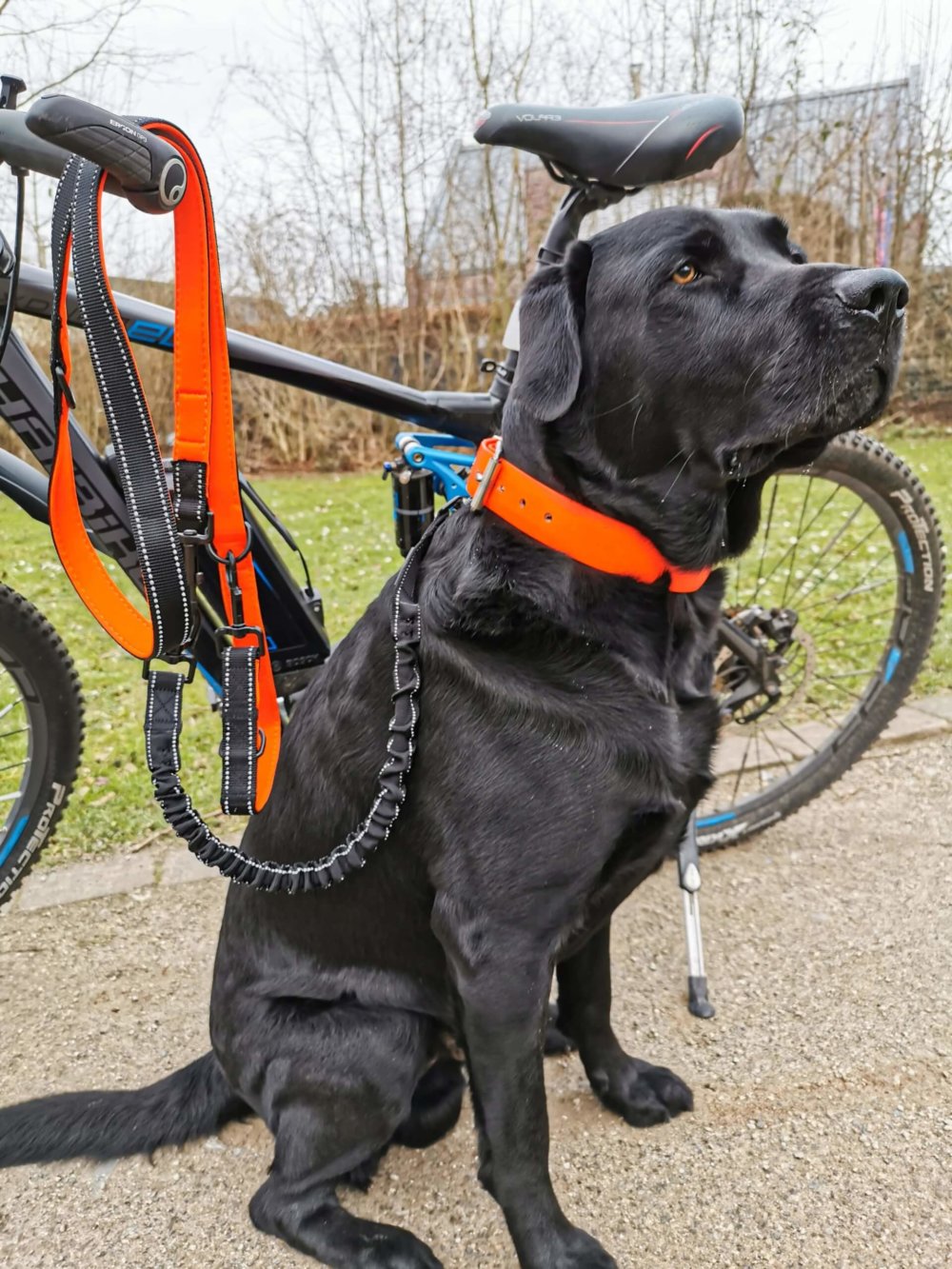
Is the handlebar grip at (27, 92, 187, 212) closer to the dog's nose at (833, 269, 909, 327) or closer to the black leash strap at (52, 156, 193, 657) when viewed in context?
the black leash strap at (52, 156, 193, 657)

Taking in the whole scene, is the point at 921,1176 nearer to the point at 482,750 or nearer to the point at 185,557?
the point at 482,750

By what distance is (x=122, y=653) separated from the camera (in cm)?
457

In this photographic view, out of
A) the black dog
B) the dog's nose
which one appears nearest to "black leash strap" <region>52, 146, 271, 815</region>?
the black dog

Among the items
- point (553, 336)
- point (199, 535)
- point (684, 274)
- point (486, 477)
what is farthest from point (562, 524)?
point (199, 535)

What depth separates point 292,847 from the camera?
1674 millimetres

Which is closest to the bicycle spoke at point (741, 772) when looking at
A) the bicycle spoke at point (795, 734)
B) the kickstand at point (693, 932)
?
the bicycle spoke at point (795, 734)

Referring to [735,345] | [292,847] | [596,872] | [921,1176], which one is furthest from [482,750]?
[921,1176]

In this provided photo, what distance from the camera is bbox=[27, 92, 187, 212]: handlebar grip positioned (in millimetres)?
1193

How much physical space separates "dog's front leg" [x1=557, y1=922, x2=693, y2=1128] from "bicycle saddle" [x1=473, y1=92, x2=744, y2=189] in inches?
62.8

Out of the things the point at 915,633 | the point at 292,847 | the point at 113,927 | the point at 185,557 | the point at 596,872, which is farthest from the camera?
the point at 915,633

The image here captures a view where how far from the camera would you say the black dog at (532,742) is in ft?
4.76

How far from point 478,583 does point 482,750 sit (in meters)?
0.27

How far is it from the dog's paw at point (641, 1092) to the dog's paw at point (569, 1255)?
12.4 inches

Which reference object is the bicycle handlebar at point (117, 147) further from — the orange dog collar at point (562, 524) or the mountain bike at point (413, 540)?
the orange dog collar at point (562, 524)
